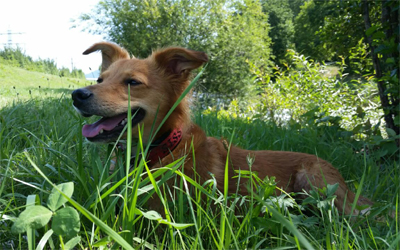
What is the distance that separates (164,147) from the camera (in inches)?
82.1

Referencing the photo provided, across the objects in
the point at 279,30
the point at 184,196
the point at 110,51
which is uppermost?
the point at 279,30

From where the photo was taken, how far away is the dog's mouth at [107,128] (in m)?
2.01

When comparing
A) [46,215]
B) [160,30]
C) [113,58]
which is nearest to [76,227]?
[46,215]

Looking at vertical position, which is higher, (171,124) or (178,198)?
(171,124)

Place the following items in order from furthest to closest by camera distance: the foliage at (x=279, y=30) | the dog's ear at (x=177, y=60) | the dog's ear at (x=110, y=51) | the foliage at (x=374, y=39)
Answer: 1. the foliage at (x=279, y=30)
2. the foliage at (x=374, y=39)
3. the dog's ear at (x=110, y=51)
4. the dog's ear at (x=177, y=60)

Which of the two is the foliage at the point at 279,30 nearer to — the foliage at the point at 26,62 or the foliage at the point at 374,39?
the foliage at the point at 26,62

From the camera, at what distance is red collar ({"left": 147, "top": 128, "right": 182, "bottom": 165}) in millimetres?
2041

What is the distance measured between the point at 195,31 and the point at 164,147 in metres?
15.5

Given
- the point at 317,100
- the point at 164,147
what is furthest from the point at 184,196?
the point at 317,100

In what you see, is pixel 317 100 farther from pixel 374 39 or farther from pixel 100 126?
pixel 100 126

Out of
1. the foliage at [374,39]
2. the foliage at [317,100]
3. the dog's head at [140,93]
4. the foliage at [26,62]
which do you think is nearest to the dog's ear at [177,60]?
the dog's head at [140,93]

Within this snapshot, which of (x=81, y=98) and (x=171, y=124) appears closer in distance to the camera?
(x=81, y=98)

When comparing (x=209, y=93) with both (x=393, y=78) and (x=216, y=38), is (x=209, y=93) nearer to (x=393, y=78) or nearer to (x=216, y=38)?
(x=216, y=38)

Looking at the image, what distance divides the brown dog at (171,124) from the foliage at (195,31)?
14.2 meters
